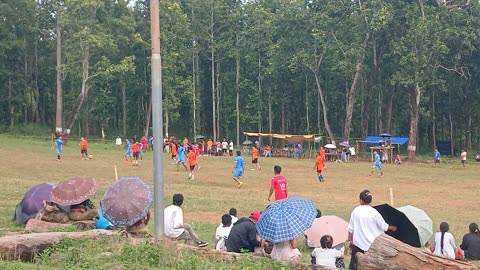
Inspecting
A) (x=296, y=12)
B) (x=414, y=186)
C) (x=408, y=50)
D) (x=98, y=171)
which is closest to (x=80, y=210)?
(x=98, y=171)

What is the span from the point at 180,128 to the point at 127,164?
38984 mm

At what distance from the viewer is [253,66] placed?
63438 millimetres

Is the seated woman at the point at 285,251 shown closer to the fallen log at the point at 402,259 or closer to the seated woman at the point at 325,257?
the seated woman at the point at 325,257

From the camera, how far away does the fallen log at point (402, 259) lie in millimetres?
7395

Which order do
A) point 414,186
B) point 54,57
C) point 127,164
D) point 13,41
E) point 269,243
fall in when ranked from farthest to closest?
1. point 54,57
2. point 13,41
3. point 127,164
4. point 414,186
5. point 269,243

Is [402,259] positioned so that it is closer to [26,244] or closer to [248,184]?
[26,244]

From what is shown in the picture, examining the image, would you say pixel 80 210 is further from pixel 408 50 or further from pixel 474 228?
pixel 408 50

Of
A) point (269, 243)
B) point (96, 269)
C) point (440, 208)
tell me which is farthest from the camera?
point (440, 208)

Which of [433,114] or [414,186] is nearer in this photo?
[414,186]

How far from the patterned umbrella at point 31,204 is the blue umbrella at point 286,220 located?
6.71 metres

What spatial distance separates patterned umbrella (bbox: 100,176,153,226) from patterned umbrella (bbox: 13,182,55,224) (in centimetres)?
340

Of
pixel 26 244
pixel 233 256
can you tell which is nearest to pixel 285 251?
pixel 233 256

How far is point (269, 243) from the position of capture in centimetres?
962

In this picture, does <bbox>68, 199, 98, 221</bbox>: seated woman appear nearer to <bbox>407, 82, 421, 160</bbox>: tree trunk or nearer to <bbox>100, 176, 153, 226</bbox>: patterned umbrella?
<bbox>100, 176, 153, 226</bbox>: patterned umbrella
